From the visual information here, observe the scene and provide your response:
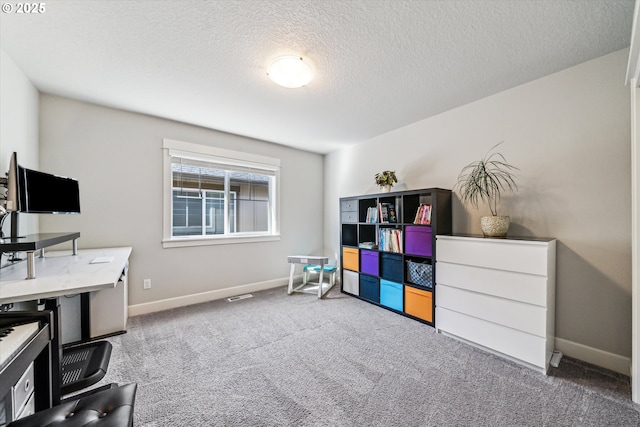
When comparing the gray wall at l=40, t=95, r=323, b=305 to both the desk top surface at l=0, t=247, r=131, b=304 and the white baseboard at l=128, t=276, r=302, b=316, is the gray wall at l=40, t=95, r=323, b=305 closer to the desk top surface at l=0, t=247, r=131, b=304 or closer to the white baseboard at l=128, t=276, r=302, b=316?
the white baseboard at l=128, t=276, r=302, b=316

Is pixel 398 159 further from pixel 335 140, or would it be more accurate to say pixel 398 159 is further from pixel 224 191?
pixel 224 191

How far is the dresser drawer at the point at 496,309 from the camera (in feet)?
6.08

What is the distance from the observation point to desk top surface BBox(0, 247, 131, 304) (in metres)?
1.14

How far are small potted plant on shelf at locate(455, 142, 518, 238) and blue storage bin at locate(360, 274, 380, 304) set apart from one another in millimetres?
1388

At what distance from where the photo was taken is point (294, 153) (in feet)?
13.9

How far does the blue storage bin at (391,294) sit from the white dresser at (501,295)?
0.52 m

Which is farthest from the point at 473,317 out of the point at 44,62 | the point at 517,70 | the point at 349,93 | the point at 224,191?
the point at 44,62

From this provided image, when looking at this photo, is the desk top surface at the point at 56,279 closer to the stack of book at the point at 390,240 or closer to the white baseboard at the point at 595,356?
the stack of book at the point at 390,240

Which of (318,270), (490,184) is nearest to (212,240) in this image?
(318,270)

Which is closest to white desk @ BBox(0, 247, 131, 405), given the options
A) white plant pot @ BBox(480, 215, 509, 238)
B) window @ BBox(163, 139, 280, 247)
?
window @ BBox(163, 139, 280, 247)

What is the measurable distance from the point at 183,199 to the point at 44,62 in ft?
5.52

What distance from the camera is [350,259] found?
356 cm

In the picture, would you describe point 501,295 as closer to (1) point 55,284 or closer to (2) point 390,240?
(2) point 390,240

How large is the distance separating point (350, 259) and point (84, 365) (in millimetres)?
2756
